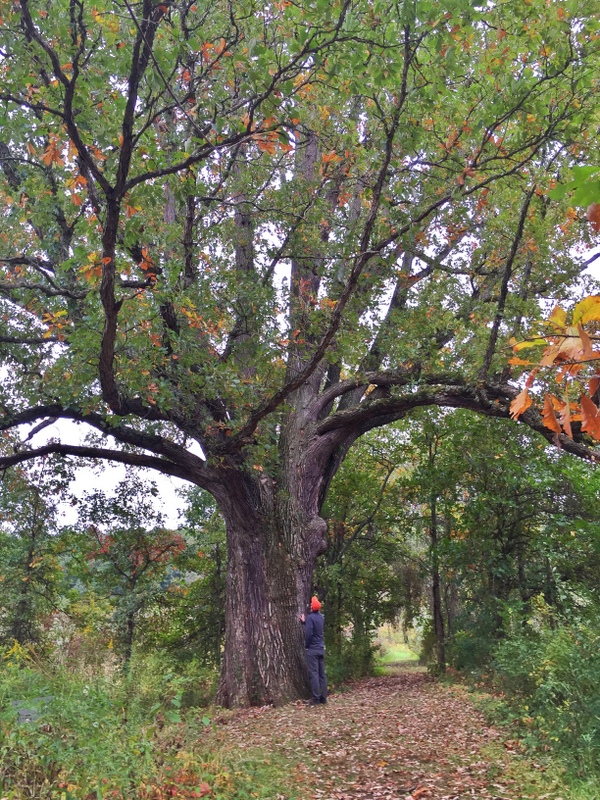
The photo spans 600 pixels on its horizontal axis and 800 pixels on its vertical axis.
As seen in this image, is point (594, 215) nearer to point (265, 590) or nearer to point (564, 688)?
point (564, 688)

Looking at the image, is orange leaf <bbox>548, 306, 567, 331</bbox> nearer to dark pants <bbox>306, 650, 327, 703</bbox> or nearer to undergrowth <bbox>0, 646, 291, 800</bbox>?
undergrowth <bbox>0, 646, 291, 800</bbox>

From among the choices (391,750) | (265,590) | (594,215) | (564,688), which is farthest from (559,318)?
(265,590)

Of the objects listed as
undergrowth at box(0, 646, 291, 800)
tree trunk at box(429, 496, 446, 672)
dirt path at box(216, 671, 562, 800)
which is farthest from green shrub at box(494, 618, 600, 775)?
tree trunk at box(429, 496, 446, 672)

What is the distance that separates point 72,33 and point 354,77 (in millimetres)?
2220

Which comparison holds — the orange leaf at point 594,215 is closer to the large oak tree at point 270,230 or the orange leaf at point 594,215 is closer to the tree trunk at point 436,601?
the large oak tree at point 270,230

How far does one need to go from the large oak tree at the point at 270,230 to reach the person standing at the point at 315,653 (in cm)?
20

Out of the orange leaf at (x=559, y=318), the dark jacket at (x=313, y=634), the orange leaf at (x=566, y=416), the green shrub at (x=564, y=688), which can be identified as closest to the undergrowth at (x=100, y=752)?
the green shrub at (x=564, y=688)

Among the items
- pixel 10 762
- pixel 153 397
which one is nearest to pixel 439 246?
pixel 153 397

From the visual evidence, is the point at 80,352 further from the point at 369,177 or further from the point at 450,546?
the point at 450,546

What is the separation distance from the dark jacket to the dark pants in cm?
7

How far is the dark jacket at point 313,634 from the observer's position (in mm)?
8062

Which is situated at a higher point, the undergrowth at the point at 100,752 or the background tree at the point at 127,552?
the background tree at the point at 127,552

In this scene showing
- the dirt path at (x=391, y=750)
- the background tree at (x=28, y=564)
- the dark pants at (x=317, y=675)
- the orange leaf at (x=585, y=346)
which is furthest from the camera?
the background tree at (x=28, y=564)

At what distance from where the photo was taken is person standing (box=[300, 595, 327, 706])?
7.80 m
